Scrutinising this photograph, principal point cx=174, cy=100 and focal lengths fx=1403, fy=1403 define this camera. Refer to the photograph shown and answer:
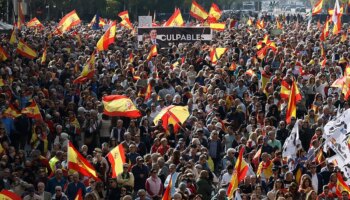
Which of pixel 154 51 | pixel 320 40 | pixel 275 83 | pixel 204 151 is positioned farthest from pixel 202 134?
pixel 320 40

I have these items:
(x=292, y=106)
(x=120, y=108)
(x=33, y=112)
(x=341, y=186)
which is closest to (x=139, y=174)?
(x=341, y=186)

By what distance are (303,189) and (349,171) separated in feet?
3.54

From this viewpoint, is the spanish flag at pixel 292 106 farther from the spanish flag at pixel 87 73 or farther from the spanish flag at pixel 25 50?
the spanish flag at pixel 25 50

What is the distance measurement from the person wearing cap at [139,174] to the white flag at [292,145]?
244 centimetres

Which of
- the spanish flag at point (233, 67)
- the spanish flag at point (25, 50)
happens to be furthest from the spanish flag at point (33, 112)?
the spanish flag at point (25, 50)

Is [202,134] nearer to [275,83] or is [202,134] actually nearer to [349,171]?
[349,171]

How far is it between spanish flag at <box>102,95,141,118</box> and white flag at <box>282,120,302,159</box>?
388 cm

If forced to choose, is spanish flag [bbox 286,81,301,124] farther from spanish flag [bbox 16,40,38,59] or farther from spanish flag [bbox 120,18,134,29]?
spanish flag [bbox 120,18,134,29]

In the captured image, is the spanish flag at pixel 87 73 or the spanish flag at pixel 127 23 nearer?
the spanish flag at pixel 87 73

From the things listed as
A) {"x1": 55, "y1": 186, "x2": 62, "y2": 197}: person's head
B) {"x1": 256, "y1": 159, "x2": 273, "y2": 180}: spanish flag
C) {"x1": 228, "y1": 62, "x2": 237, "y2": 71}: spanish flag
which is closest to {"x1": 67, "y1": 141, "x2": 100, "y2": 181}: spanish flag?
{"x1": 55, "y1": 186, "x2": 62, "y2": 197}: person's head

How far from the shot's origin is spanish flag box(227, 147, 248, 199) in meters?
19.2

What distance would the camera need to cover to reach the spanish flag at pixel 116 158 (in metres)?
20.5

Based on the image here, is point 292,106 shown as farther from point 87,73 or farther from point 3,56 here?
point 3,56

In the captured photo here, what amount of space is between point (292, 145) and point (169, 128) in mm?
2988
